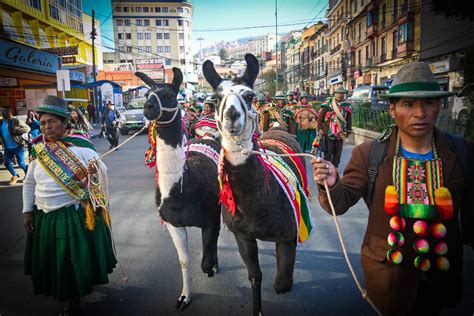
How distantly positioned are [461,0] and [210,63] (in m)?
7.38

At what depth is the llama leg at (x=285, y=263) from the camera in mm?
2725

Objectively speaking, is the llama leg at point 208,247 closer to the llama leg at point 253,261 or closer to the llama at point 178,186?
the llama at point 178,186

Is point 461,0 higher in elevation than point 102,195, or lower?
higher

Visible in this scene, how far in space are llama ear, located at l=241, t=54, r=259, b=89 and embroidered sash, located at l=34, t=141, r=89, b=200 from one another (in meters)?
1.65

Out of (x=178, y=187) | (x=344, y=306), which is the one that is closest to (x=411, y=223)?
(x=344, y=306)

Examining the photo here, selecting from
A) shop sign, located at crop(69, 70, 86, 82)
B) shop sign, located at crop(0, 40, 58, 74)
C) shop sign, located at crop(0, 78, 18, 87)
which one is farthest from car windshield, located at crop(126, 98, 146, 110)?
shop sign, located at crop(0, 78, 18, 87)

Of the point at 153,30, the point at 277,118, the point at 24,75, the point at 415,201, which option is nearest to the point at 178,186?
the point at 415,201

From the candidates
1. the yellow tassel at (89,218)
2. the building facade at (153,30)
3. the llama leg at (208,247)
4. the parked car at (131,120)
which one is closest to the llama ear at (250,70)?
the llama leg at (208,247)

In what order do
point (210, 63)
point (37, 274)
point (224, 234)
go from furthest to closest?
1. point (224, 234)
2. point (37, 274)
3. point (210, 63)

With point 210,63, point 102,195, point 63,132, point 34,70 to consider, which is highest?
point 34,70

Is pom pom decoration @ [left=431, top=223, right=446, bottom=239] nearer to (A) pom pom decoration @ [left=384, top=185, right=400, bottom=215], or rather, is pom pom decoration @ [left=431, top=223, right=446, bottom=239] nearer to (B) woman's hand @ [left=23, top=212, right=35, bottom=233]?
(A) pom pom decoration @ [left=384, top=185, right=400, bottom=215]

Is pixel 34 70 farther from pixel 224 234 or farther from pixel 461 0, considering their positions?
pixel 461 0

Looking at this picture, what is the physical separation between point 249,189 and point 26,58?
15.9 meters

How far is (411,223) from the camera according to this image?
5.96 ft
